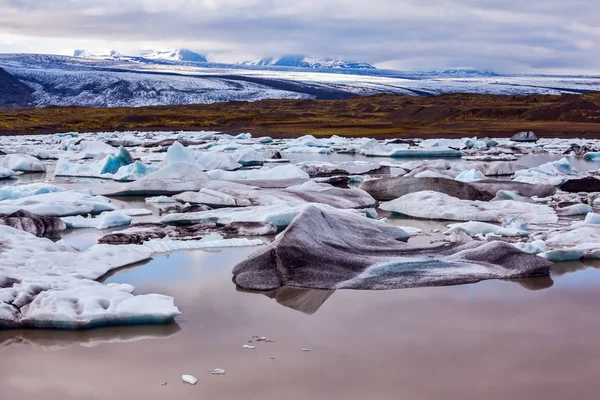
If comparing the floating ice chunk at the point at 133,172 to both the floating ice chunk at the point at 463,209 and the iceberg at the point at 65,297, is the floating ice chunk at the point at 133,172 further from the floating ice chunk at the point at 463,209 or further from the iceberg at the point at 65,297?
the iceberg at the point at 65,297

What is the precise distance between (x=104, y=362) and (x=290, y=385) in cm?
105

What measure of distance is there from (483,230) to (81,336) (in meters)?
4.70

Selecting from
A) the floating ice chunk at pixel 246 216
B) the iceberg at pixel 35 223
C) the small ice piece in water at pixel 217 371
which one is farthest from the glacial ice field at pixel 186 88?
the small ice piece in water at pixel 217 371

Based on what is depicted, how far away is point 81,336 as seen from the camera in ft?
14.4

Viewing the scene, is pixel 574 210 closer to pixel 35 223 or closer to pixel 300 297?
pixel 300 297

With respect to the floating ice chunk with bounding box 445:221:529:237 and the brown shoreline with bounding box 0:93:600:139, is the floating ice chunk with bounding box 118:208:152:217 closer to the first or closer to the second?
the floating ice chunk with bounding box 445:221:529:237

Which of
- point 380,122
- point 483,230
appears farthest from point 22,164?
point 380,122

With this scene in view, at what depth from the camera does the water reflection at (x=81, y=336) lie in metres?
4.27

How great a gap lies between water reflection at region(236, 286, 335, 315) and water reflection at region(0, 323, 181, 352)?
88 cm

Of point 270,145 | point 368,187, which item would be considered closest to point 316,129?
point 270,145

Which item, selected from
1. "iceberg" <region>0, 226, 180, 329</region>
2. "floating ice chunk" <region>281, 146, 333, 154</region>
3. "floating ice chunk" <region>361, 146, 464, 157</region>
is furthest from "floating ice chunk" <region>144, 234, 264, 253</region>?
"floating ice chunk" <region>281, 146, 333, 154</region>

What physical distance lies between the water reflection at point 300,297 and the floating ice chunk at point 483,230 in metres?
2.89

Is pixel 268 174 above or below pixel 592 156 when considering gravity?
above

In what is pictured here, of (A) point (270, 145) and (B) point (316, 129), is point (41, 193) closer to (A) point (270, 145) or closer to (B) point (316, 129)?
(A) point (270, 145)
